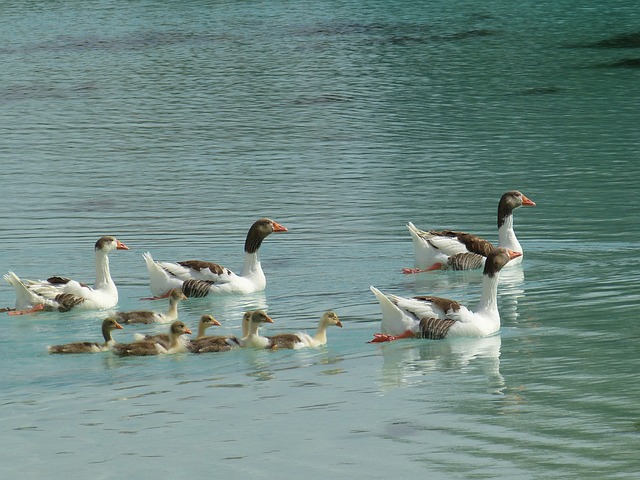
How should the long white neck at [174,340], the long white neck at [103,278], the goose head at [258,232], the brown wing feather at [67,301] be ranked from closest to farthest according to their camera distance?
the long white neck at [174,340]
the brown wing feather at [67,301]
the long white neck at [103,278]
the goose head at [258,232]

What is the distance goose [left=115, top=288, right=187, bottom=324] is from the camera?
20875 mm

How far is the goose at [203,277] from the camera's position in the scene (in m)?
22.8

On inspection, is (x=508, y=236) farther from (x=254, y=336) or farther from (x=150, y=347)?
(x=150, y=347)

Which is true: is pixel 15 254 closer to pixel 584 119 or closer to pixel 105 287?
pixel 105 287

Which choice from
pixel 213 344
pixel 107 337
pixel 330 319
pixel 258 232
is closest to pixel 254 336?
pixel 213 344

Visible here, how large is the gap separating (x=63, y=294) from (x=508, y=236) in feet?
29.3

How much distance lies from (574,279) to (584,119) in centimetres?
2585

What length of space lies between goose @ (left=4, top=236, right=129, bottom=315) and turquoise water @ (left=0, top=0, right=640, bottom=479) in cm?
38

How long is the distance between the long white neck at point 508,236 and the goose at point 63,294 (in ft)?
26.0

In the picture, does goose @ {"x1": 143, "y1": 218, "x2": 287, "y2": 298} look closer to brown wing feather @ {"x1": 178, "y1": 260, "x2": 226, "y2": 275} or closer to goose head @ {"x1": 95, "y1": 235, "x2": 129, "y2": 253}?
brown wing feather @ {"x1": 178, "y1": 260, "x2": 226, "y2": 275}

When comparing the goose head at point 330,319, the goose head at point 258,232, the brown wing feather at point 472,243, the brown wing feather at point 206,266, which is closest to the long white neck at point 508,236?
the brown wing feather at point 472,243

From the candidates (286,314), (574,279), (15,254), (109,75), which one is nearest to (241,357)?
(286,314)

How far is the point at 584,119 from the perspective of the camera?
48.0 m

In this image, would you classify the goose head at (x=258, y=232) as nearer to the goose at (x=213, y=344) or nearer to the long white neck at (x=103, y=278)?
the long white neck at (x=103, y=278)
